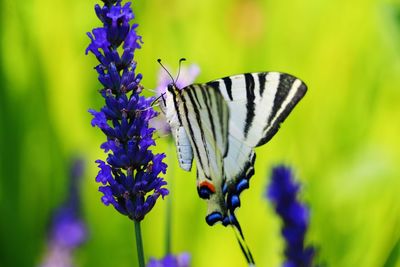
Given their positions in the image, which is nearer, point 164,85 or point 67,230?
point 164,85

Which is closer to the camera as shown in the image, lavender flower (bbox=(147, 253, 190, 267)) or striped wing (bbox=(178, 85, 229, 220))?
lavender flower (bbox=(147, 253, 190, 267))

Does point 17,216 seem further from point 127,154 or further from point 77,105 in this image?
point 127,154

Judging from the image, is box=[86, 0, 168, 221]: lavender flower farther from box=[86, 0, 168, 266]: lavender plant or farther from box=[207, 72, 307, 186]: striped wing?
box=[207, 72, 307, 186]: striped wing

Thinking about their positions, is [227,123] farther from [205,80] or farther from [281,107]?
[205,80]

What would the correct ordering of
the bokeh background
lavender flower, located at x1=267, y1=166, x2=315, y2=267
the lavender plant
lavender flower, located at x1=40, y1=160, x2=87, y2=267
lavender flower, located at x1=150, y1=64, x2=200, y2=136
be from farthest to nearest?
the bokeh background, lavender flower, located at x1=40, y1=160, x2=87, y2=267, lavender flower, located at x1=150, y1=64, x2=200, y2=136, lavender flower, located at x1=267, y1=166, x2=315, y2=267, the lavender plant

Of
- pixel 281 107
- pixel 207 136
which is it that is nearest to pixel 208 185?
pixel 207 136

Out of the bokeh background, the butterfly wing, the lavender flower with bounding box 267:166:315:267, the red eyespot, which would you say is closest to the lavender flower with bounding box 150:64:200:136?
the butterfly wing

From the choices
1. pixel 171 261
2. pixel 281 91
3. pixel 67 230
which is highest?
pixel 281 91

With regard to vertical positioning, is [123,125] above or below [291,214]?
above
